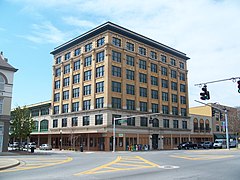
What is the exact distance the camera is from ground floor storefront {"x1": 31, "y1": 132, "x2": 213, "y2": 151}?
54625 mm

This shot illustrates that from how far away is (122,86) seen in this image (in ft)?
190

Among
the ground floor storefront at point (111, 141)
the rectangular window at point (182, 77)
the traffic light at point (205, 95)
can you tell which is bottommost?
the ground floor storefront at point (111, 141)

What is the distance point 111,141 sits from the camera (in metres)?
54.1

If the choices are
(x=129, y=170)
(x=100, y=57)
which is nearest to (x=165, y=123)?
(x=100, y=57)

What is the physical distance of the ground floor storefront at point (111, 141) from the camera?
2151 inches

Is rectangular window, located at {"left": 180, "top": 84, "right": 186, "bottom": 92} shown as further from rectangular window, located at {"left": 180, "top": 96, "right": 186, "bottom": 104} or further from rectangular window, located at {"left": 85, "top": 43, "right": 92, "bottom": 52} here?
rectangular window, located at {"left": 85, "top": 43, "right": 92, "bottom": 52}

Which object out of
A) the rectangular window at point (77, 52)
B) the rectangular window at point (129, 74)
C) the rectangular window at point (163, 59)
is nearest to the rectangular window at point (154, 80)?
the rectangular window at point (163, 59)

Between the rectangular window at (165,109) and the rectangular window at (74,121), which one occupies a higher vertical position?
the rectangular window at (165,109)

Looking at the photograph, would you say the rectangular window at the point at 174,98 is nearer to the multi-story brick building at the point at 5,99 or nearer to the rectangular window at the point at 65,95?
the rectangular window at the point at 65,95

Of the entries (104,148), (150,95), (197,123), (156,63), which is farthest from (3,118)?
(197,123)

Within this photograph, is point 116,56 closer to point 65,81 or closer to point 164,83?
point 65,81

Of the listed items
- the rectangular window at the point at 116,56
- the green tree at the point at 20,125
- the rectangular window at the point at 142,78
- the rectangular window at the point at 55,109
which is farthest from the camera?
the rectangular window at the point at 55,109

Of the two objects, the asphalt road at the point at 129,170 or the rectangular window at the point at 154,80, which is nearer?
the asphalt road at the point at 129,170

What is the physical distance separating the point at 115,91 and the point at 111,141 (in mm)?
10084
